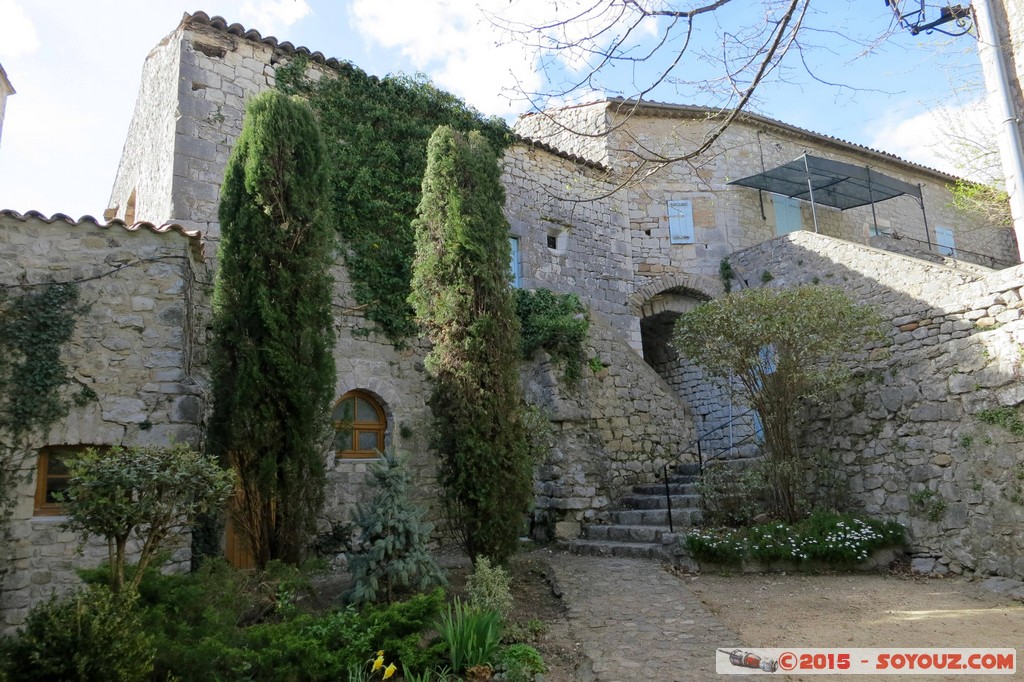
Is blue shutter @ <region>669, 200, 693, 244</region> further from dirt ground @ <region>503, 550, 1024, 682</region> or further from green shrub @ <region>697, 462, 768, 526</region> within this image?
dirt ground @ <region>503, 550, 1024, 682</region>

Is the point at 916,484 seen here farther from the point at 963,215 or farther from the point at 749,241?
the point at 963,215

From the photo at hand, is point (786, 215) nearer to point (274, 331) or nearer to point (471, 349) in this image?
point (471, 349)

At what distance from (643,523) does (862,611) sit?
123 inches

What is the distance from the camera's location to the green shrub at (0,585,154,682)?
131 inches

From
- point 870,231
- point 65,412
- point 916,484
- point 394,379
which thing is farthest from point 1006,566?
point 870,231

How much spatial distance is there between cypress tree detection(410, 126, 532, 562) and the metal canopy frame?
339 inches

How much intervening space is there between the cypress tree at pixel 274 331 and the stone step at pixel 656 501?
184 inches

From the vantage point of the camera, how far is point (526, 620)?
5688 millimetres

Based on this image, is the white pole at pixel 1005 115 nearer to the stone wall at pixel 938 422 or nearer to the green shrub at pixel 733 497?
the stone wall at pixel 938 422

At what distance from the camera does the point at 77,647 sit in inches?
133

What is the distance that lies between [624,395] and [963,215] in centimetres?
1275

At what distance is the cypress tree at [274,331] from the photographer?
5844 millimetres

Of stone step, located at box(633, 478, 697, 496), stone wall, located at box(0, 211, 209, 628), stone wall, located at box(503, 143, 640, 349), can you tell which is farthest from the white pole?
stone wall, located at box(0, 211, 209, 628)

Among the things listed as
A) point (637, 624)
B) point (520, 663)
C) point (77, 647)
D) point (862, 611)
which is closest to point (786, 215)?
point (862, 611)
